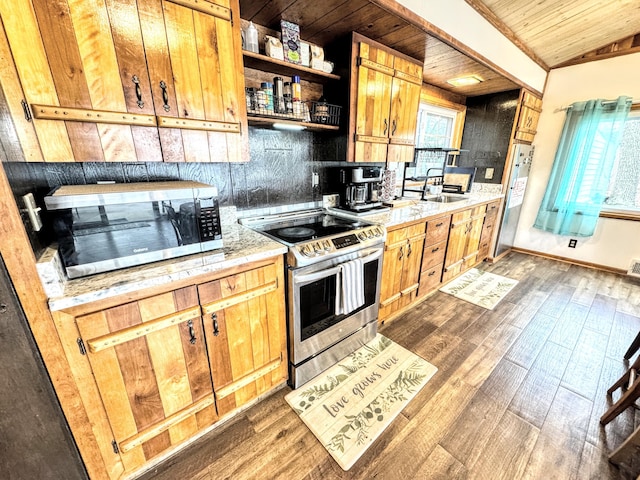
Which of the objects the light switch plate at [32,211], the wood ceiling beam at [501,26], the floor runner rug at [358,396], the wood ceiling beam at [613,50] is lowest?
the floor runner rug at [358,396]

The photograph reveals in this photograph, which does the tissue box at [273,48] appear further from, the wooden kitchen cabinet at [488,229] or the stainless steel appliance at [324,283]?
the wooden kitchen cabinet at [488,229]

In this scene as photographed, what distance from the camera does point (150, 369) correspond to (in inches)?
42.3

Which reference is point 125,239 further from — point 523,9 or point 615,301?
point 615,301

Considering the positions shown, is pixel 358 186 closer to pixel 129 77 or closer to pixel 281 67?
pixel 281 67

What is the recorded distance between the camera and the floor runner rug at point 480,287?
272 cm

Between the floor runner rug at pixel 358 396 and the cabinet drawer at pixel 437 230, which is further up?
the cabinet drawer at pixel 437 230

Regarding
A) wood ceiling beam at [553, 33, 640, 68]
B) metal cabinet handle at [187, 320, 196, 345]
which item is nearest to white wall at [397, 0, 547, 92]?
wood ceiling beam at [553, 33, 640, 68]

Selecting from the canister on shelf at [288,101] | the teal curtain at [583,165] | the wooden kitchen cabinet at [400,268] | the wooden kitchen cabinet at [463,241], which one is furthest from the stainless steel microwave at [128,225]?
the teal curtain at [583,165]

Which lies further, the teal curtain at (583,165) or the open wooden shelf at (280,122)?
the teal curtain at (583,165)

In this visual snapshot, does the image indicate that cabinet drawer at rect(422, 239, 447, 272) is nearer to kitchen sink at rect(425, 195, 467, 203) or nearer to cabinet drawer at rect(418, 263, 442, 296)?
cabinet drawer at rect(418, 263, 442, 296)

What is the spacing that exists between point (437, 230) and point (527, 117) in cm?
241

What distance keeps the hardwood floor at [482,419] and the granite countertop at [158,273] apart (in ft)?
3.19

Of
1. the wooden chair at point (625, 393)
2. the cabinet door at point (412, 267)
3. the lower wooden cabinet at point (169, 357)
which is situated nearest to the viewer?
the lower wooden cabinet at point (169, 357)

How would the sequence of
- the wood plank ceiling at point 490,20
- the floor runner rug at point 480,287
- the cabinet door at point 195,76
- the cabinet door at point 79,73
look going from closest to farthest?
the cabinet door at point 79,73 < the cabinet door at point 195,76 < the wood plank ceiling at point 490,20 < the floor runner rug at point 480,287
